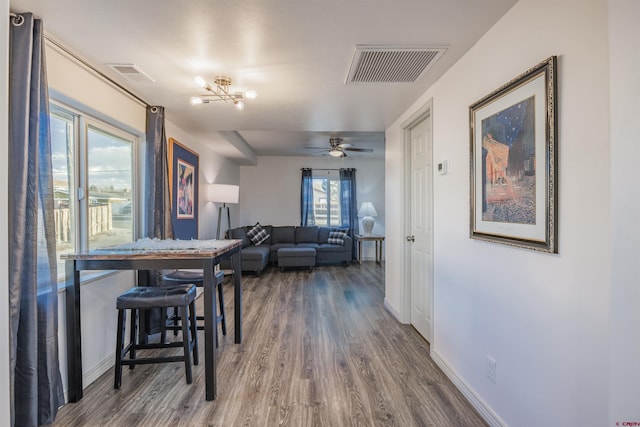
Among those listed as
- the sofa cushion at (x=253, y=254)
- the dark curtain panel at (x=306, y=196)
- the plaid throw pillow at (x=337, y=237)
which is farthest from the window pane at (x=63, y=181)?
the dark curtain panel at (x=306, y=196)

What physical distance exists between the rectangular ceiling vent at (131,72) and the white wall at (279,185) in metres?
4.93

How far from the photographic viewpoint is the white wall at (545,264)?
1064mm

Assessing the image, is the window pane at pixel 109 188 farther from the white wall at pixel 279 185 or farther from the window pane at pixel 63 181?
the white wall at pixel 279 185

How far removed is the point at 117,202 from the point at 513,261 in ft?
9.77

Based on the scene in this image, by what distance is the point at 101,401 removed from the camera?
1914 mm

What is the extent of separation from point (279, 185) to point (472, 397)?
599 cm

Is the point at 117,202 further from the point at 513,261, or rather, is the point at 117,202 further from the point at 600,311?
the point at 600,311

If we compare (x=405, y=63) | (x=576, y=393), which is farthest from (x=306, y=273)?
(x=576, y=393)

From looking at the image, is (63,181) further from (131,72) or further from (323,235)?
(323,235)

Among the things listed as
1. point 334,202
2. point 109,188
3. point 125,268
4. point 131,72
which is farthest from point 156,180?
point 334,202

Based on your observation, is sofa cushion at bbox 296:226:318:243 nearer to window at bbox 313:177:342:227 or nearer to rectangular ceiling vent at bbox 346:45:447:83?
window at bbox 313:177:342:227

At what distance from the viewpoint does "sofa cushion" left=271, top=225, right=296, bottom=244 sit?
22.2 feet

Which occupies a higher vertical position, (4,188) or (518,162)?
(518,162)

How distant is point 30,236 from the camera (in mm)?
1519
